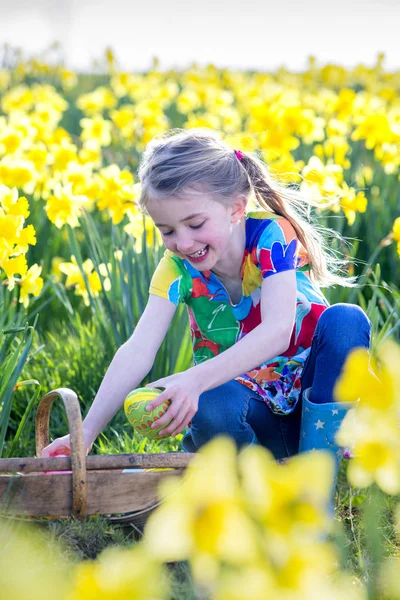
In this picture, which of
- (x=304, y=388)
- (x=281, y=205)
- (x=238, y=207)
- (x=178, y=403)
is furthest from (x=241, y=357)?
(x=281, y=205)

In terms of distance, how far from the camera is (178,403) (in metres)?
1.52

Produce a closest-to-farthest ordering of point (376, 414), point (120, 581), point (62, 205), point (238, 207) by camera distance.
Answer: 1. point (120, 581)
2. point (376, 414)
3. point (238, 207)
4. point (62, 205)

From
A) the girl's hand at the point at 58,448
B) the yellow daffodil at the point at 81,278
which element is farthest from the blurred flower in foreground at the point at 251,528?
the yellow daffodil at the point at 81,278

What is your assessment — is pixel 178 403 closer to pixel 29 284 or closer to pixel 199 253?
pixel 199 253

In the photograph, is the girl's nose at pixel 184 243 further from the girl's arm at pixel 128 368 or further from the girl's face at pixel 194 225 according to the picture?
the girl's arm at pixel 128 368

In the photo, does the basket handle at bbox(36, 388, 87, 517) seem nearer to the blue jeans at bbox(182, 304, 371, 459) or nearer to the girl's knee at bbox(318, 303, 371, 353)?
the blue jeans at bbox(182, 304, 371, 459)

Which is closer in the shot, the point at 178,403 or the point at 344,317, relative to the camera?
the point at 178,403

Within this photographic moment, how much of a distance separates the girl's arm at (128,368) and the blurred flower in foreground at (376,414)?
44.9 inches

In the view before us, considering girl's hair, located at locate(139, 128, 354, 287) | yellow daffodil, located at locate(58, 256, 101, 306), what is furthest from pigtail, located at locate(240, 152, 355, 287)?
yellow daffodil, located at locate(58, 256, 101, 306)

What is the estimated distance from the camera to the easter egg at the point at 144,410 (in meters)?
1.54

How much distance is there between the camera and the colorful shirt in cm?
191

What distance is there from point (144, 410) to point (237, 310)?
1.69 ft

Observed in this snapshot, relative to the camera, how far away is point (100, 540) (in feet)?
5.46

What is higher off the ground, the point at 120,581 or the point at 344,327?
the point at 120,581
